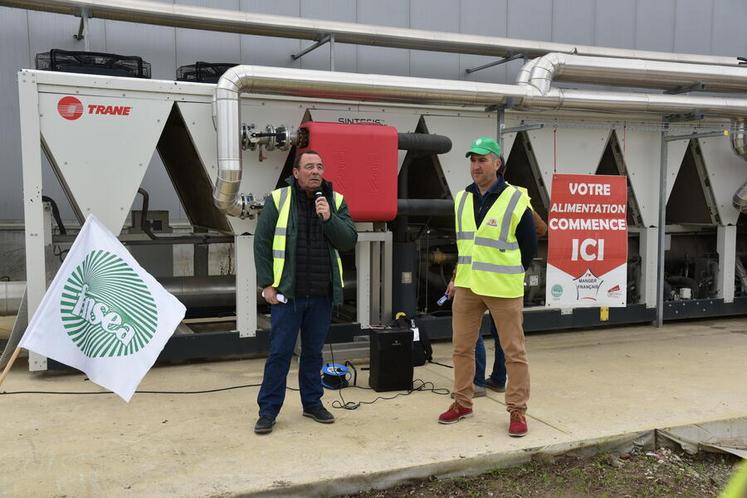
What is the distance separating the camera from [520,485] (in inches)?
143

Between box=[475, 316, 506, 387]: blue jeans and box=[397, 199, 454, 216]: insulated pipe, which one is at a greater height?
box=[397, 199, 454, 216]: insulated pipe

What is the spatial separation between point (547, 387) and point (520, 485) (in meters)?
1.77

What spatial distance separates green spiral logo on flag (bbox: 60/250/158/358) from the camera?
384 cm

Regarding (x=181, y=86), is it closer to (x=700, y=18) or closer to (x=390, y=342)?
(x=390, y=342)

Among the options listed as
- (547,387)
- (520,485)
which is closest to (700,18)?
(547,387)

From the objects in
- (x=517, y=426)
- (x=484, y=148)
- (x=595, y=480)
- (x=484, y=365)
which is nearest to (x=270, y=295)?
(x=484, y=148)

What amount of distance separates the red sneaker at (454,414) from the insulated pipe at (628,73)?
11.6 feet

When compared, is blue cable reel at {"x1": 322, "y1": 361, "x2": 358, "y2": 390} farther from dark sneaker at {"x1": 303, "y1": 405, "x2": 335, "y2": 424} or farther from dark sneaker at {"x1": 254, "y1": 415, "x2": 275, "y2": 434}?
dark sneaker at {"x1": 254, "y1": 415, "x2": 275, "y2": 434}

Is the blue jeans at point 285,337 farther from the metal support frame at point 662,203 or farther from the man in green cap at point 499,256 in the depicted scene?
the metal support frame at point 662,203

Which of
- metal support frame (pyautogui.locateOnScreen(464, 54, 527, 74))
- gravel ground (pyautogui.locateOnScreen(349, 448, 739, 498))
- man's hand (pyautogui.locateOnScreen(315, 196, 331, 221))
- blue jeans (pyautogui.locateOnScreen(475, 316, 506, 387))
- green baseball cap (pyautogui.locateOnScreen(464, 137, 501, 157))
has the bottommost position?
gravel ground (pyautogui.locateOnScreen(349, 448, 739, 498))

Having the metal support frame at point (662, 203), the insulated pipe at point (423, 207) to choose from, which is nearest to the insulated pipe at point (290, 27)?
the metal support frame at point (662, 203)

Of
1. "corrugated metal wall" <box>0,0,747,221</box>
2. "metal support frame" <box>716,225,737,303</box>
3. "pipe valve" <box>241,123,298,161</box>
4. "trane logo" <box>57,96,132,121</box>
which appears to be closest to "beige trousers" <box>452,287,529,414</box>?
"pipe valve" <box>241,123,298,161</box>

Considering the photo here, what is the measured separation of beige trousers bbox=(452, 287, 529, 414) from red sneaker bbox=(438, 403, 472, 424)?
0.12 feet

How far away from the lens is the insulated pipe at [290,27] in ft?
22.9
